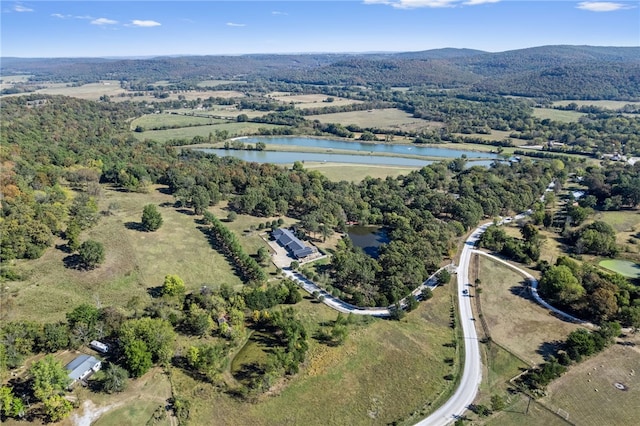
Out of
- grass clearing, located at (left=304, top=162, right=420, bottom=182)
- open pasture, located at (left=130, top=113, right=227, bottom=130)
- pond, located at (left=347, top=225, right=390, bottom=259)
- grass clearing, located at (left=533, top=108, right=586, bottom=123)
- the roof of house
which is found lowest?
the roof of house

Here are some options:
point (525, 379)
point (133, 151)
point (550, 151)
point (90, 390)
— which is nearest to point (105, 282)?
point (90, 390)

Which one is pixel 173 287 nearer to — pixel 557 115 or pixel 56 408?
pixel 56 408

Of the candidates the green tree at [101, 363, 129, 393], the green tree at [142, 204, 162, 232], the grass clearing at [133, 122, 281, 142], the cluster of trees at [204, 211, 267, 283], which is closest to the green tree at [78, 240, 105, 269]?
the green tree at [142, 204, 162, 232]

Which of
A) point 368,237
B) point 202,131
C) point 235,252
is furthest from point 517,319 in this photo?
point 202,131

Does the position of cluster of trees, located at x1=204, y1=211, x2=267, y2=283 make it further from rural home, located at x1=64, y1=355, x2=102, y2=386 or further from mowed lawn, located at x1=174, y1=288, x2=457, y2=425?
rural home, located at x1=64, y1=355, x2=102, y2=386

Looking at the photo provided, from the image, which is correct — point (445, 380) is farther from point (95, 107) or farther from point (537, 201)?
point (95, 107)

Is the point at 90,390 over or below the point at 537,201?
below

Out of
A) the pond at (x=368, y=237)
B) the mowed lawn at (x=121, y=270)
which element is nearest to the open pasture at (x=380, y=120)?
the pond at (x=368, y=237)
